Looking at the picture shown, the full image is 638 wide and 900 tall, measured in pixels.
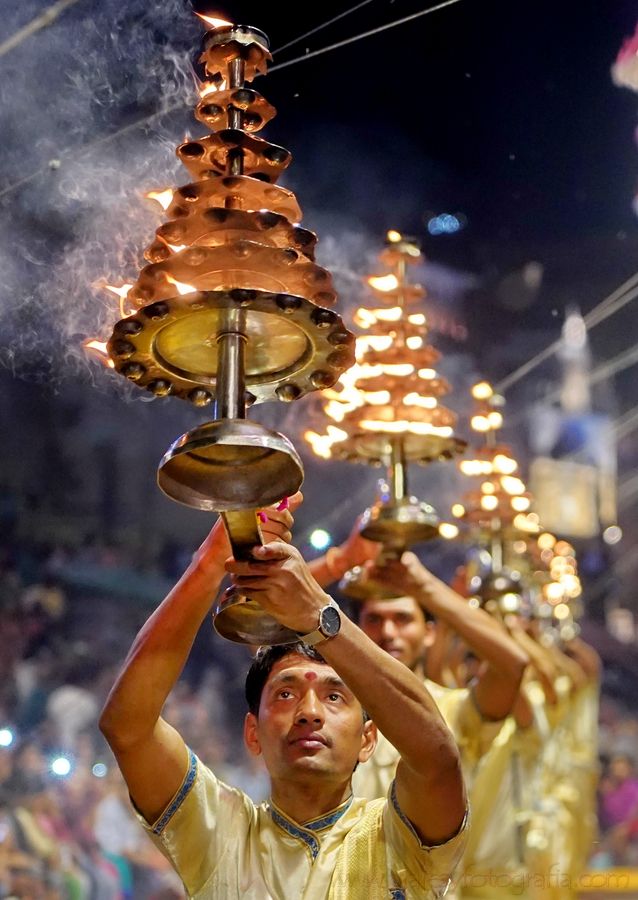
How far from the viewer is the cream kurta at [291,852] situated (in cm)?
282

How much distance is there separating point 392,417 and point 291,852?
2.14m

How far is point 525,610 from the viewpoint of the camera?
7.75 metres

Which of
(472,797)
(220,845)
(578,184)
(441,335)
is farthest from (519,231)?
(220,845)

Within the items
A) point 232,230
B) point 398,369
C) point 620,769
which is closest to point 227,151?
point 232,230

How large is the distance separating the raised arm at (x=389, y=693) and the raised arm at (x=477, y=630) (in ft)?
5.74

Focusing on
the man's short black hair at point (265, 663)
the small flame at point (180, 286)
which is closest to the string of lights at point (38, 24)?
the small flame at point (180, 286)

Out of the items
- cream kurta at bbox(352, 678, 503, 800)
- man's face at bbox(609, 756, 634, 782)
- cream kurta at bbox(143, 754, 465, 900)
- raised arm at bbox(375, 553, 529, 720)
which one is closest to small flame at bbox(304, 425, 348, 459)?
raised arm at bbox(375, 553, 529, 720)

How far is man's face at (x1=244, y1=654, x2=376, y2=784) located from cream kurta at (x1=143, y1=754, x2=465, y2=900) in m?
0.16

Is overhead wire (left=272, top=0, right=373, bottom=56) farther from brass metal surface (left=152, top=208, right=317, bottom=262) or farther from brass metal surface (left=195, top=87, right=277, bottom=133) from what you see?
brass metal surface (left=152, top=208, right=317, bottom=262)

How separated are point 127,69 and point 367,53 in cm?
266

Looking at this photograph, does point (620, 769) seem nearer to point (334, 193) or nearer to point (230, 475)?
point (334, 193)

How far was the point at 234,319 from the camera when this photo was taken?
2.28 metres

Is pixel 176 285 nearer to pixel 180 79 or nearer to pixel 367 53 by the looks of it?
pixel 180 79

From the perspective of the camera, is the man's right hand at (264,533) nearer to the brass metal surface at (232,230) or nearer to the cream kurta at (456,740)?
the brass metal surface at (232,230)
